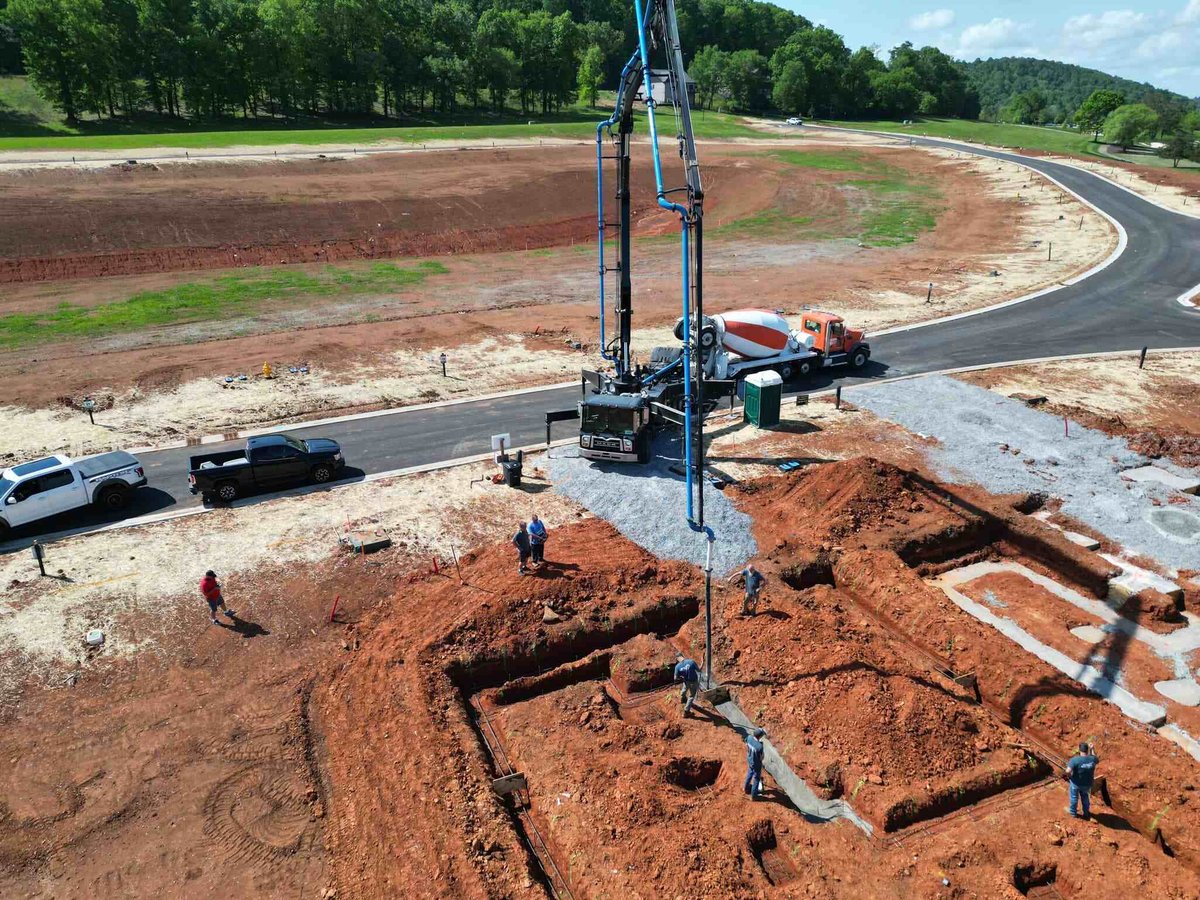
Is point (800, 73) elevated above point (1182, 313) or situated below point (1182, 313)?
above

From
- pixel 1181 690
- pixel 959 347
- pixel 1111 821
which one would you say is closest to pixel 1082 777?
pixel 1111 821

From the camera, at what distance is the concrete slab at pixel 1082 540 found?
75.0ft

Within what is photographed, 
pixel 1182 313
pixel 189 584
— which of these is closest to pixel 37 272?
pixel 189 584

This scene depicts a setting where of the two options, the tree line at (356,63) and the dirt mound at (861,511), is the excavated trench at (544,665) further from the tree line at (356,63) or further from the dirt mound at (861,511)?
the tree line at (356,63)

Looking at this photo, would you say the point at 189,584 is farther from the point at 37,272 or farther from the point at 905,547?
the point at 37,272

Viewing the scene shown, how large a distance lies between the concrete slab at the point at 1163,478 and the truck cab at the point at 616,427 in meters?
15.9

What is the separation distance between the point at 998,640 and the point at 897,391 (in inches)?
706

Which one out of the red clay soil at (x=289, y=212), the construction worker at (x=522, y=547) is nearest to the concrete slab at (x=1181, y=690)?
the construction worker at (x=522, y=547)

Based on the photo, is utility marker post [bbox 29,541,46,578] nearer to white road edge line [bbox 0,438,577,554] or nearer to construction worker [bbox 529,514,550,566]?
white road edge line [bbox 0,438,577,554]

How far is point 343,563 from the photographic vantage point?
22.3 meters

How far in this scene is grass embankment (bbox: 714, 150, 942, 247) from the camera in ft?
214

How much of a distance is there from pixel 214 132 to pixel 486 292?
58.4 metres

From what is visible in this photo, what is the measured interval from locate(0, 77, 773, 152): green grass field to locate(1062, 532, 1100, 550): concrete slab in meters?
77.2

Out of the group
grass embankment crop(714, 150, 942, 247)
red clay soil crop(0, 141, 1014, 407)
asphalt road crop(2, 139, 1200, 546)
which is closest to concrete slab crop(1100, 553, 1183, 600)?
asphalt road crop(2, 139, 1200, 546)
